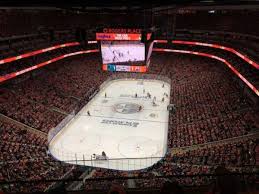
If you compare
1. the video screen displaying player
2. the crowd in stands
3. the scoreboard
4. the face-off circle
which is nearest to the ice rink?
the face-off circle

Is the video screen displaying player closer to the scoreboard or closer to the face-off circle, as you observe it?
the scoreboard

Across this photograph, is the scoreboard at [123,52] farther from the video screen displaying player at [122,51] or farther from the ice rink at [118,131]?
the ice rink at [118,131]

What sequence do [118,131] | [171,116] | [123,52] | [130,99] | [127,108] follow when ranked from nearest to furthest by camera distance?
[118,131] < [171,116] < [123,52] < [127,108] < [130,99]

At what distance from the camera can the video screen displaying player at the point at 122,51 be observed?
22547 mm

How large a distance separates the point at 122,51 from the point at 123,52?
124 mm

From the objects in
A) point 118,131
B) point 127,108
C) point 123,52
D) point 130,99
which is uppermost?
point 123,52

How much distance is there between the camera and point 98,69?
3453cm

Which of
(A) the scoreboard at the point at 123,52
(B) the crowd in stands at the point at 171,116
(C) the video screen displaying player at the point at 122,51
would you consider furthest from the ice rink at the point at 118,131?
(C) the video screen displaying player at the point at 122,51

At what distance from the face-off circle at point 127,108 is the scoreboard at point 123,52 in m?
4.15

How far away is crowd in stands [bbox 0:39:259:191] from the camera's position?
46.5ft

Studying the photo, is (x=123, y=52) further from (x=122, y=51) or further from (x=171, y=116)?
(x=171, y=116)

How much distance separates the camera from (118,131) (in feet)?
69.2

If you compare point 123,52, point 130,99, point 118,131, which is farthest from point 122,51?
point 118,131

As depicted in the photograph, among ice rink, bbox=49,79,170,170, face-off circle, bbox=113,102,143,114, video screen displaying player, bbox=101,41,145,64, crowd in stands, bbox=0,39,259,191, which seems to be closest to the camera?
crowd in stands, bbox=0,39,259,191
